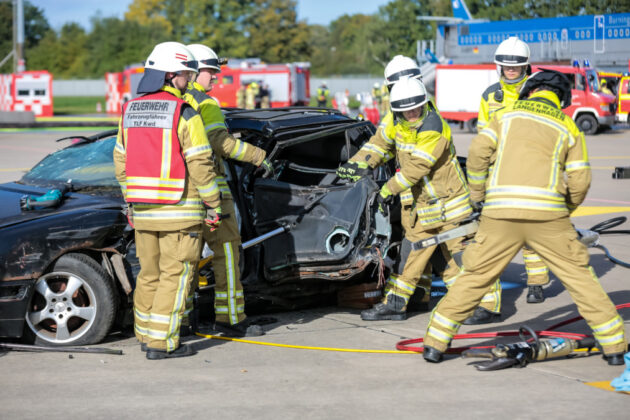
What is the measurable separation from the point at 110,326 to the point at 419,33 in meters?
65.8

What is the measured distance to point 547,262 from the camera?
5000 millimetres

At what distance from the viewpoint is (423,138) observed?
596 cm

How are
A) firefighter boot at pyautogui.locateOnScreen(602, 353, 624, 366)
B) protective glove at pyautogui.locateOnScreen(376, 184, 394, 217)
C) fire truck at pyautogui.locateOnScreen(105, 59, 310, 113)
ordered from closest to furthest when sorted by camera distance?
firefighter boot at pyautogui.locateOnScreen(602, 353, 624, 366), protective glove at pyautogui.locateOnScreen(376, 184, 394, 217), fire truck at pyautogui.locateOnScreen(105, 59, 310, 113)

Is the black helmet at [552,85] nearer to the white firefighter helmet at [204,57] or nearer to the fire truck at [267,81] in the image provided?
the white firefighter helmet at [204,57]

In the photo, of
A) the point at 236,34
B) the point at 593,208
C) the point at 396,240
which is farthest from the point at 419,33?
the point at 396,240

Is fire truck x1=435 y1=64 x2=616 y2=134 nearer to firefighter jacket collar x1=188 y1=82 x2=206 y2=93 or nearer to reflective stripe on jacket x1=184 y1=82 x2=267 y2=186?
firefighter jacket collar x1=188 y1=82 x2=206 y2=93

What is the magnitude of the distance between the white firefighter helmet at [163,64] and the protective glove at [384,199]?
1.58 meters

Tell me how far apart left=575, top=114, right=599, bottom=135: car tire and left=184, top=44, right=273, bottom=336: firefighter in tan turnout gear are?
21543 mm

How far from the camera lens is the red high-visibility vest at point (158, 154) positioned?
5.19 meters

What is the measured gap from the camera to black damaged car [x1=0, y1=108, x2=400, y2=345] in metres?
5.30

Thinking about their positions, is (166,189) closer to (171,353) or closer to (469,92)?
(171,353)

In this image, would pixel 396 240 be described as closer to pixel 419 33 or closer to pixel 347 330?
pixel 347 330

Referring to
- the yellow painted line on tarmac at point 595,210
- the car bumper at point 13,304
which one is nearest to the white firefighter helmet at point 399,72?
the car bumper at point 13,304

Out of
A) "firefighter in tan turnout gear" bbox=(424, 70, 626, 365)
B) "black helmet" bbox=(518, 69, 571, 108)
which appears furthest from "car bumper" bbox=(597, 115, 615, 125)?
"firefighter in tan turnout gear" bbox=(424, 70, 626, 365)
